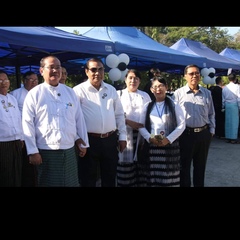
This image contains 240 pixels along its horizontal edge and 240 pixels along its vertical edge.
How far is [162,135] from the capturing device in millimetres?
3012

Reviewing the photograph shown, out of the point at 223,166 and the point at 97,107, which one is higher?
the point at 97,107

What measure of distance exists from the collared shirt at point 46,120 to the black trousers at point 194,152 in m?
1.40

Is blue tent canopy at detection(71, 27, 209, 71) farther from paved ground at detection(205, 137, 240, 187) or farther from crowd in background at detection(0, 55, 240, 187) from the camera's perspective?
paved ground at detection(205, 137, 240, 187)

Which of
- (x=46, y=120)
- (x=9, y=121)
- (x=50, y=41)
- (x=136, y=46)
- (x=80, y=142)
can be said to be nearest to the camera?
(x=46, y=120)

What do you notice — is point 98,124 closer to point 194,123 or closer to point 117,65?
point 194,123

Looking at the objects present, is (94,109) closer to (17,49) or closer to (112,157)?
(112,157)

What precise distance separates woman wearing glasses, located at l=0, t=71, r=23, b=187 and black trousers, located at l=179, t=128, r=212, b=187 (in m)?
1.74

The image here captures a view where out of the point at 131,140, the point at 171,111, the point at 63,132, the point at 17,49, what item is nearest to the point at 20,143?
the point at 63,132

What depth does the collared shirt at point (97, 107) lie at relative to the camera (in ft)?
9.19

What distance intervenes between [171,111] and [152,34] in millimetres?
18924

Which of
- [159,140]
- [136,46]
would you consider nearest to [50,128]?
[159,140]

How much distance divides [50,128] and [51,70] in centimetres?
48

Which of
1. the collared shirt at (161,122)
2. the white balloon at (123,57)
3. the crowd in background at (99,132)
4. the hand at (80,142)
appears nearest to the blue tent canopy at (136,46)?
the white balloon at (123,57)

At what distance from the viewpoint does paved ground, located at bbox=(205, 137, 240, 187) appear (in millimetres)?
4324
